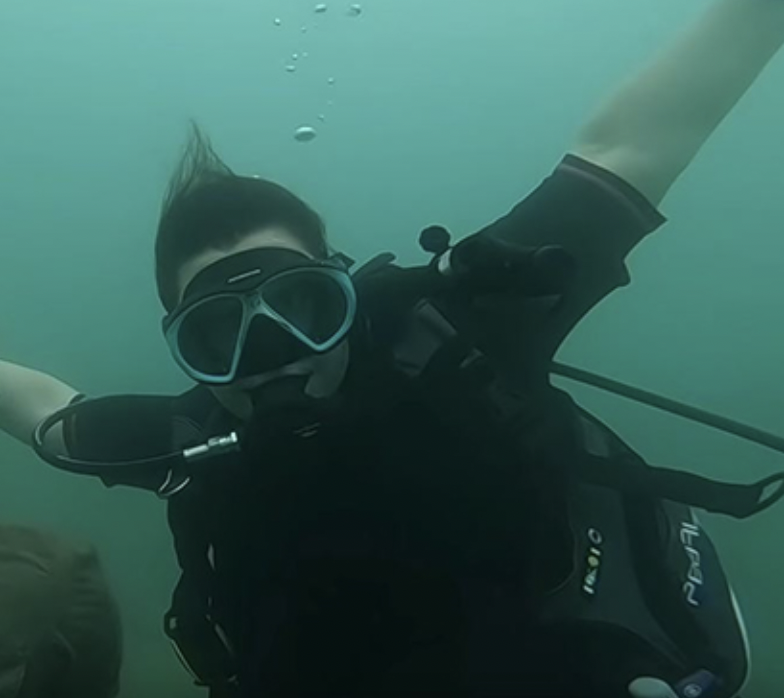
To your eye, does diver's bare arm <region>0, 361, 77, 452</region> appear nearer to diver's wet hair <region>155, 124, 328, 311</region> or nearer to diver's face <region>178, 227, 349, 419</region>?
diver's wet hair <region>155, 124, 328, 311</region>

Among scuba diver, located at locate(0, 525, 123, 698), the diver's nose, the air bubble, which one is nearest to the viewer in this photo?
scuba diver, located at locate(0, 525, 123, 698)

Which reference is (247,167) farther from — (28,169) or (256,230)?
(256,230)

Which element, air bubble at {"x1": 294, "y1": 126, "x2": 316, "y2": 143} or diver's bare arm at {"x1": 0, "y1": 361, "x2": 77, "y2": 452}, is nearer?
diver's bare arm at {"x1": 0, "y1": 361, "x2": 77, "y2": 452}

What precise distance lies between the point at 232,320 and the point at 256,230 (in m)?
0.18

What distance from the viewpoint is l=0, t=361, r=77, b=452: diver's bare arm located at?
2156 millimetres

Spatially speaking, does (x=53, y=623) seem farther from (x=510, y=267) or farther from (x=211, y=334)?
(x=510, y=267)

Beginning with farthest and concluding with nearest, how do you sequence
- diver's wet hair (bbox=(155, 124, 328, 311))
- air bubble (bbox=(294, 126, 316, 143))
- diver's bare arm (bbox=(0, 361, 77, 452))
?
air bubble (bbox=(294, 126, 316, 143)), diver's bare arm (bbox=(0, 361, 77, 452)), diver's wet hair (bbox=(155, 124, 328, 311))

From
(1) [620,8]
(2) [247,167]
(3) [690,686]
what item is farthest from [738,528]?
(3) [690,686]

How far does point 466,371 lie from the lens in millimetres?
1553

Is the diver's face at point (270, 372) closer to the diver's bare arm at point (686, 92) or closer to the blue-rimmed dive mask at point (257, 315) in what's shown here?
the blue-rimmed dive mask at point (257, 315)

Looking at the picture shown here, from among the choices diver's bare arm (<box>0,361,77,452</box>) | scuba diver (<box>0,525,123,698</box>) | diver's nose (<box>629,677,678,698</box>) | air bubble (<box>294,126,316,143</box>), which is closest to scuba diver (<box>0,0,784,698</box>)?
diver's nose (<box>629,677,678,698</box>)

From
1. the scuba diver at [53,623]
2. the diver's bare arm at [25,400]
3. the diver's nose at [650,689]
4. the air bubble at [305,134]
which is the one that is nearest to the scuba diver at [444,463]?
the diver's nose at [650,689]

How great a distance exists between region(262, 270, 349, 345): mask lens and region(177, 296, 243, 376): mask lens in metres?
0.06

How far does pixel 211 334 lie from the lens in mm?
1622
